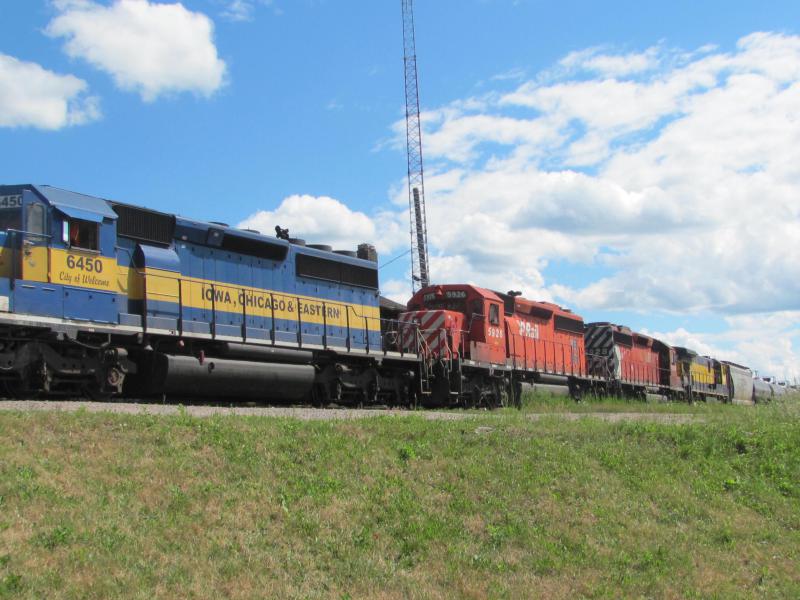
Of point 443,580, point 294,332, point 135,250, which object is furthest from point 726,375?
point 443,580

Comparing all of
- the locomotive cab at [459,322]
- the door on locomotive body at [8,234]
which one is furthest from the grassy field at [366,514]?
the locomotive cab at [459,322]

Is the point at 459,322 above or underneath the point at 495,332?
above

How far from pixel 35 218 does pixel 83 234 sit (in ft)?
2.73

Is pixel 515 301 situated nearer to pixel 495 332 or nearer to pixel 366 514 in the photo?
pixel 495 332

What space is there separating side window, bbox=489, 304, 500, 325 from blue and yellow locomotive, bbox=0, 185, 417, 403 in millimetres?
4029

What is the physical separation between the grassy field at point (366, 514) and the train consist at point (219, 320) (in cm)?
405

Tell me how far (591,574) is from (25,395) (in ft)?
29.8

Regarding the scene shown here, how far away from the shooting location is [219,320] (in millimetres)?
16016

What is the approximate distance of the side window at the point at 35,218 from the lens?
1262 centimetres

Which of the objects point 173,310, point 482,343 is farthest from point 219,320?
point 482,343

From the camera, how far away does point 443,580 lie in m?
7.40

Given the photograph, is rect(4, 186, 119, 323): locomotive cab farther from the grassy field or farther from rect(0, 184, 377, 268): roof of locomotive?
the grassy field

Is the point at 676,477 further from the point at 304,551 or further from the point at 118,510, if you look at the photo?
the point at 118,510

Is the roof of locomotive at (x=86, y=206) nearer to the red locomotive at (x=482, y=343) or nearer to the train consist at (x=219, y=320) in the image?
the train consist at (x=219, y=320)
